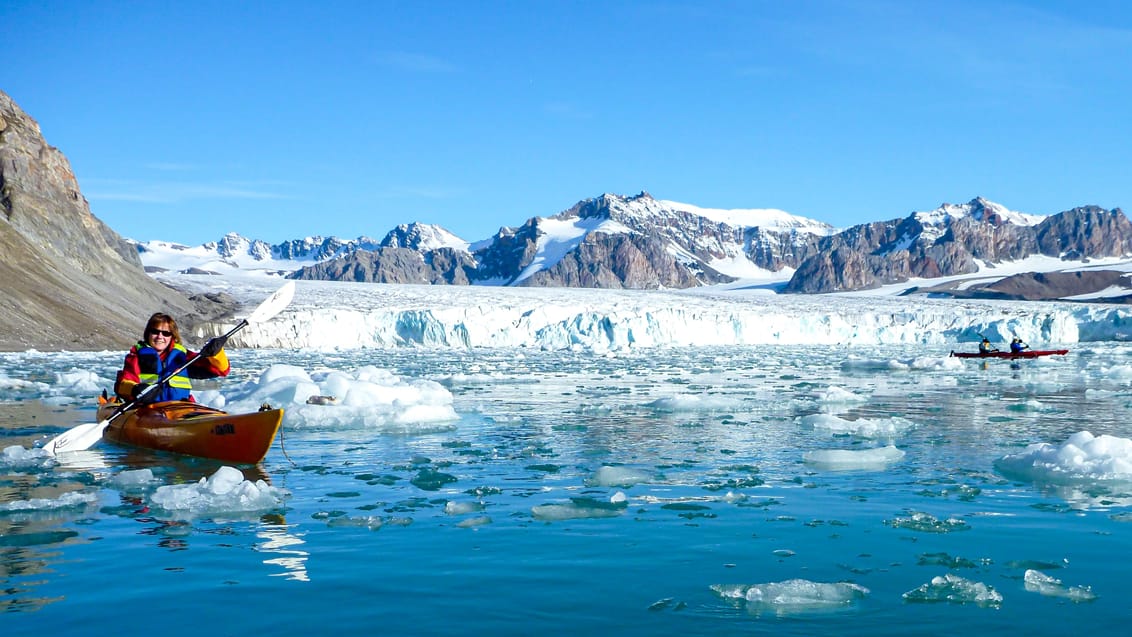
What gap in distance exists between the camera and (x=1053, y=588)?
473cm

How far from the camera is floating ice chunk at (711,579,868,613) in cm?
448

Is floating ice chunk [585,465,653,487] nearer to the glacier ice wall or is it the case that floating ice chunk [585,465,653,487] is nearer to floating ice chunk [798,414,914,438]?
floating ice chunk [798,414,914,438]

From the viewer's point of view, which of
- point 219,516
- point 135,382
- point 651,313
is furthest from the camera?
point 651,313

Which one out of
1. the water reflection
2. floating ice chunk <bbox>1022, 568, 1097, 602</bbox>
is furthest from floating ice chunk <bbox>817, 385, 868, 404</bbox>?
the water reflection

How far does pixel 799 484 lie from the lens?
7738mm

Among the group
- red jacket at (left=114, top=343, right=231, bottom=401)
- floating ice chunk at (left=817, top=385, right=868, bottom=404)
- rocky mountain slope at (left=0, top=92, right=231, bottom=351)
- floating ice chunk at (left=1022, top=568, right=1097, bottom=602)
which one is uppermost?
rocky mountain slope at (left=0, top=92, right=231, bottom=351)

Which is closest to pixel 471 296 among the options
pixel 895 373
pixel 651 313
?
pixel 651 313

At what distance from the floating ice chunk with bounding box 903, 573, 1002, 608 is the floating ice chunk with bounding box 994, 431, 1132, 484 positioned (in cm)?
366

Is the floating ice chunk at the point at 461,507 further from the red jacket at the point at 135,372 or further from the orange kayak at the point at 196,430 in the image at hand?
the red jacket at the point at 135,372

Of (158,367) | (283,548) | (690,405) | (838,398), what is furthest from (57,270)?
(283,548)

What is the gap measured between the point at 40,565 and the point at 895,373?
75.9ft

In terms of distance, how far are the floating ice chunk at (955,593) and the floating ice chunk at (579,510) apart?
239 cm

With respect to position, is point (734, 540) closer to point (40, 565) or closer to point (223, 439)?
point (40, 565)

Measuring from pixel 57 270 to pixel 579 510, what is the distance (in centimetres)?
3823
